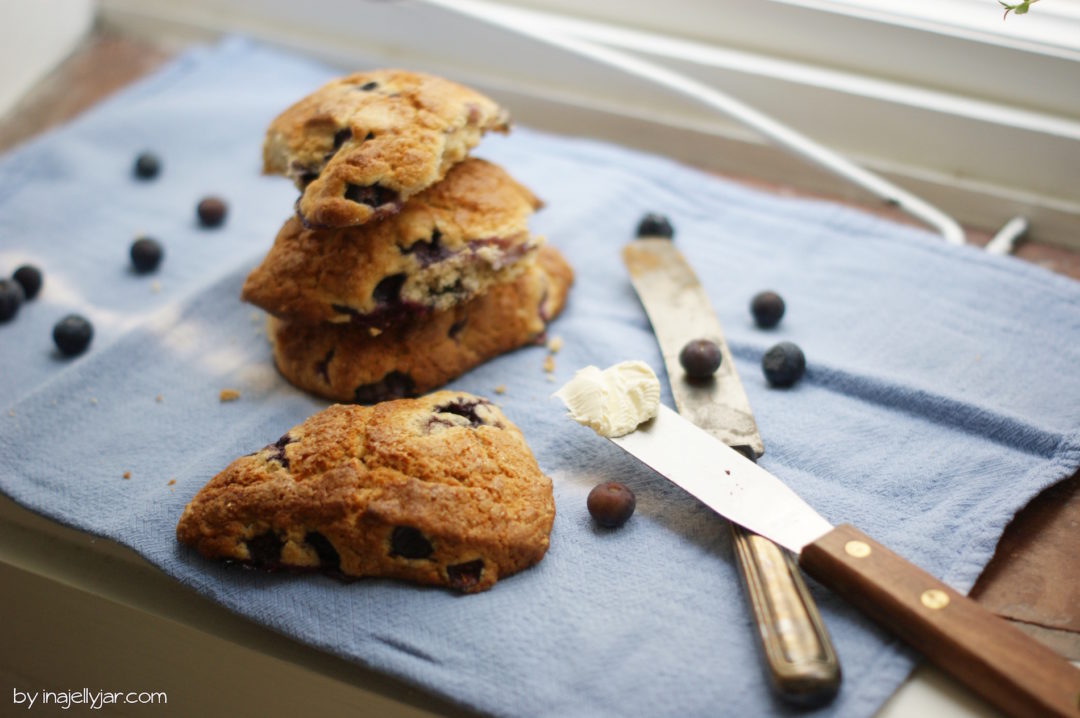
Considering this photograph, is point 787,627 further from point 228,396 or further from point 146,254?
point 146,254

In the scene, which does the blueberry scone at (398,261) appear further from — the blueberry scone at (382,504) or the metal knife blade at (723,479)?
the metal knife blade at (723,479)

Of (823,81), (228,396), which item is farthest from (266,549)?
(823,81)

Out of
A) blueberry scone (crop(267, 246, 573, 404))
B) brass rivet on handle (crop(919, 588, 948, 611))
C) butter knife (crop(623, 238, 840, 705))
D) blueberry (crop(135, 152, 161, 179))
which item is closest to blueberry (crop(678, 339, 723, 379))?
butter knife (crop(623, 238, 840, 705))

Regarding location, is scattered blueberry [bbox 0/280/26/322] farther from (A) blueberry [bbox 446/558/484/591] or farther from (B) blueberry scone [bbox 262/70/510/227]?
(A) blueberry [bbox 446/558/484/591]

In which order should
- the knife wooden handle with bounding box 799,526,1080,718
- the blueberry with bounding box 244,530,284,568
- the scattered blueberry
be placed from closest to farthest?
the knife wooden handle with bounding box 799,526,1080,718 < the blueberry with bounding box 244,530,284,568 < the scattered blueberry

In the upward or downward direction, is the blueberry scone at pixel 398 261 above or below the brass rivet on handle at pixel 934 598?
above

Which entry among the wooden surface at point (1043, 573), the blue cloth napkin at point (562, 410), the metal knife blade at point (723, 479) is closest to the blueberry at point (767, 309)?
the blue cloth napkin at point (562, 410)
